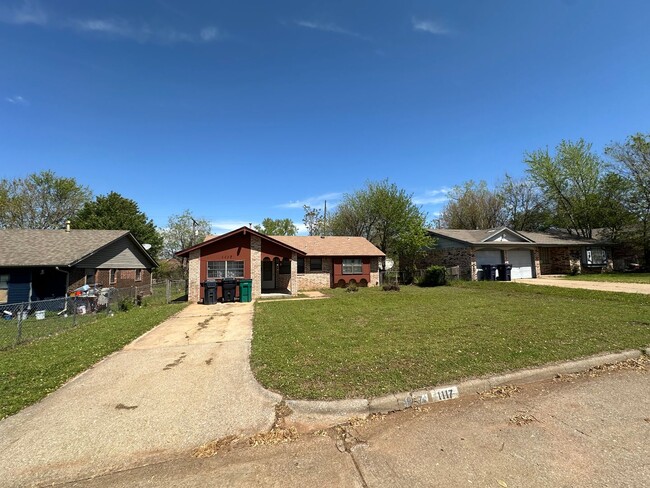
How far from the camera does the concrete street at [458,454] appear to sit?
8.64 feet

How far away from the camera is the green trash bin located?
1616cm

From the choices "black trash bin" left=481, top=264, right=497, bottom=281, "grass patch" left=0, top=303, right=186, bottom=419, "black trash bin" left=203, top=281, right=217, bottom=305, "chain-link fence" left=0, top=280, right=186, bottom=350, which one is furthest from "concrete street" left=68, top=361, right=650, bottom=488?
"black trash bin" left=481, top=264, right=497, bottom=281

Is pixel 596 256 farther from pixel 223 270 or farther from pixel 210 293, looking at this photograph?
pixel 210 293

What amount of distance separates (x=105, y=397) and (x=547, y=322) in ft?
31.0

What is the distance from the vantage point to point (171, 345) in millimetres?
7227

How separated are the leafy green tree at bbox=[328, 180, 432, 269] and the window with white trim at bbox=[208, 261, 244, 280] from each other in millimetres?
13760

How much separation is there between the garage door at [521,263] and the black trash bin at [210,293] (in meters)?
21.5

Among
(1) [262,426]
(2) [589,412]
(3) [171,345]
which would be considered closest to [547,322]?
(2) [589,412]

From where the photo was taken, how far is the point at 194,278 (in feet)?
55.1

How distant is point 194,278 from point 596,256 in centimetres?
3299

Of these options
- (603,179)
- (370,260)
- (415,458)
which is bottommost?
(415,458)

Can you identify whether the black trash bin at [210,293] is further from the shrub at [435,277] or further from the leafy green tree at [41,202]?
the leafy green tree at [41,202]

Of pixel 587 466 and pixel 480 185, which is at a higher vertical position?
pixel 480 185

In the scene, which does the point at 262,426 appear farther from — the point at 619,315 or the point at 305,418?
the point at 619,315
